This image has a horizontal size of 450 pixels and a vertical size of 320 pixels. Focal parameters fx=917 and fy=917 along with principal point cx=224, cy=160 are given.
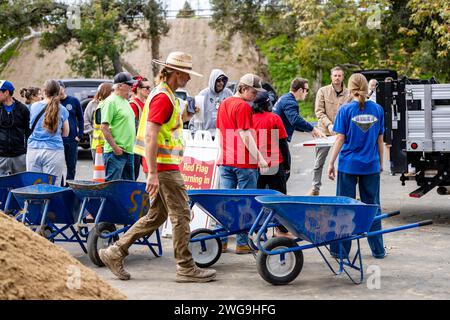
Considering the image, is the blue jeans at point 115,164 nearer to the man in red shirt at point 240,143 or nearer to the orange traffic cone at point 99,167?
the orange traffic cone at point 99,167

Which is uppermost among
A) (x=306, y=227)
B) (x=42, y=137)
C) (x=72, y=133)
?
(x=42, y=137)

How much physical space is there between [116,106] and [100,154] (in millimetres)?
1127

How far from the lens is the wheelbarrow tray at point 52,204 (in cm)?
923

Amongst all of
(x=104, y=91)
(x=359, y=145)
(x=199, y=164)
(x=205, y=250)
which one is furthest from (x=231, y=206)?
(x=104, y=91)

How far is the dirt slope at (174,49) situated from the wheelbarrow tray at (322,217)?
4271 cm

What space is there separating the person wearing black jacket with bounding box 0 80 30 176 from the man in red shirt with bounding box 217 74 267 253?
3003mm

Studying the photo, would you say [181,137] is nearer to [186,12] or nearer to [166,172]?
[166,172]

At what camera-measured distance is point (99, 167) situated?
1187 cm

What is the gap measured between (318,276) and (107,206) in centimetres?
221

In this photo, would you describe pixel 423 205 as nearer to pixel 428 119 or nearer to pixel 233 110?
pixel 428 119

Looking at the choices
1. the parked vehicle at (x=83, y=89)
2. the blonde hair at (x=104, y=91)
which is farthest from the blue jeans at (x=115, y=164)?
the parked vehicle at (x=83, y=89)

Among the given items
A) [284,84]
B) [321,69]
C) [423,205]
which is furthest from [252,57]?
[423,205]
